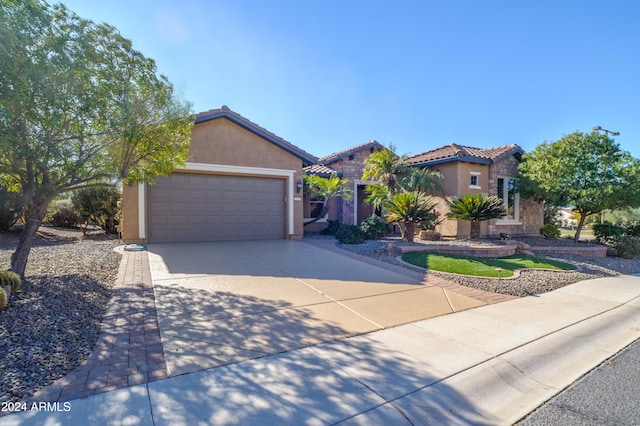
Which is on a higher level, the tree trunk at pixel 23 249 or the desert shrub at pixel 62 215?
the desert shrub at pixel 62 215

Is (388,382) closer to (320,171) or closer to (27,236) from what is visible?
(27,236)

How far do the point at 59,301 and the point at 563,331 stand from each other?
24.6 feet

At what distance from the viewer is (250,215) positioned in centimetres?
1245

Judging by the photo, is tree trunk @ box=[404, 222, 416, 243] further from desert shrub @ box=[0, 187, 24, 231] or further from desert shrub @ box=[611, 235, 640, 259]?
desert shrub @ box=[0, 187, 24, 231]

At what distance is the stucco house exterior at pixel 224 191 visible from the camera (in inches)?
429

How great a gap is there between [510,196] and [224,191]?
13407mm

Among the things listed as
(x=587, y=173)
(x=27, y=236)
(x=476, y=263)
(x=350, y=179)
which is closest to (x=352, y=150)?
(x=350, y=179)

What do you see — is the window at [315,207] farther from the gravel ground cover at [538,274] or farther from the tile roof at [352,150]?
the gravel ground cover at [538,274]

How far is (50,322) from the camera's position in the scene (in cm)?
386

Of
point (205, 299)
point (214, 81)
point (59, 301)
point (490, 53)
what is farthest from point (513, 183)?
point (59, 301)

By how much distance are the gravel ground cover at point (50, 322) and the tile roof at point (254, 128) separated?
6152mm

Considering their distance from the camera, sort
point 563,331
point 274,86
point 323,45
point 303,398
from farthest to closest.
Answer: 1. point 274,86
2. point 323,45
3. point 563,331
4. point 303,398

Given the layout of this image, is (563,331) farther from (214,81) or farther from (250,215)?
(214,81)

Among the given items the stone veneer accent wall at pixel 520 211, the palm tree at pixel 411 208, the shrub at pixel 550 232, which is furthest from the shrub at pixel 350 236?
the shrub at pixel 550 232
